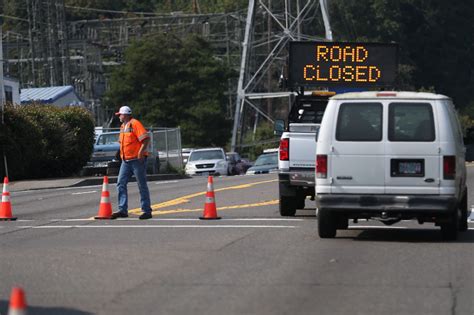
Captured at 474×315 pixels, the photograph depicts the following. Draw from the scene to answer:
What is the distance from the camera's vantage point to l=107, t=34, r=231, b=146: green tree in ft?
237

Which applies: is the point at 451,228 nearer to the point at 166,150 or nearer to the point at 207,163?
the point at 166,150

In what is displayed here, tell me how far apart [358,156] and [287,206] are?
465cm

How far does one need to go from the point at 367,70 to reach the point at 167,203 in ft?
17.1

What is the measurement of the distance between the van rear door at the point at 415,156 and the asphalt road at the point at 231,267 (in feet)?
2.66

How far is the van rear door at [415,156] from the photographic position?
14.8m

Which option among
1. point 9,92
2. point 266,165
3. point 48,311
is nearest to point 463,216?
point 48,311

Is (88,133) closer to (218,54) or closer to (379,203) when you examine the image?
(379,203)

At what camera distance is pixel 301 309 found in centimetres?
993

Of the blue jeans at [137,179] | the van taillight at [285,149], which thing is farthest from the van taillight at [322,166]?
the blue jeans at [137,179]

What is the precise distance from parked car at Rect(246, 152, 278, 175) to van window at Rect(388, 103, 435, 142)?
3065cm

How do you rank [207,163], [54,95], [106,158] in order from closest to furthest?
[106,158]
[207,163]
[54,95]

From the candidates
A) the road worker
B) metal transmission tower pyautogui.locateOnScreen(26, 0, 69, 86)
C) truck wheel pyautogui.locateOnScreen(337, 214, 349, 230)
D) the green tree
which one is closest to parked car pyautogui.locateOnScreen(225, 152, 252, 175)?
metal transmission tower pyautogui.locateOnScreen(26, 0, 69, 86)

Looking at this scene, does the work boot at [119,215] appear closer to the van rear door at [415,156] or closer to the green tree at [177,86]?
the van rear door at [415,156]

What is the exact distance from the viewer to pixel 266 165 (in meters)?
47.3
